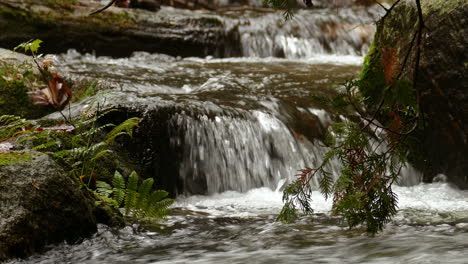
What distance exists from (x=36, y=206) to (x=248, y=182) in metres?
2.75

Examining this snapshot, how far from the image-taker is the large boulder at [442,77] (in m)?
5.26

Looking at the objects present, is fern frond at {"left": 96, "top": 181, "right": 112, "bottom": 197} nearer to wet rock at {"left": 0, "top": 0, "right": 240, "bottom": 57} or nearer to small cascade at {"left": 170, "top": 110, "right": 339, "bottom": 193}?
small cascade at {"left": 170, "top": 110, "right": 339, "bottom": 193}

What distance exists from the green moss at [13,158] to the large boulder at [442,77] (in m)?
3.10

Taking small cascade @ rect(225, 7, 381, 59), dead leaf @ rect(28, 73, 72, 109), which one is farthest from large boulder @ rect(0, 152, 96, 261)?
small cascade @ rect(225, 7, 381, 59)

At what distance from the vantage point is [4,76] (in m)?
6.38

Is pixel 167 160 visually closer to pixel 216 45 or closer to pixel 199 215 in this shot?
pixel 199 215

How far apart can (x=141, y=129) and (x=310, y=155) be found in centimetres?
181

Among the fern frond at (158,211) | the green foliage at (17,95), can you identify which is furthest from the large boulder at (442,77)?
the green foliage at (17,95)

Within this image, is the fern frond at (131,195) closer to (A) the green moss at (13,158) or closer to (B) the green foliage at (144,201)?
(B) the green foliage at (144,201)

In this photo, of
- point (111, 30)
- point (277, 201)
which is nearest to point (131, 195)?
point (277, 201)

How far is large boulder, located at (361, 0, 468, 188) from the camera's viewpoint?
5.26m

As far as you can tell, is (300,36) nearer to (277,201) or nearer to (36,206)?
(277,201)

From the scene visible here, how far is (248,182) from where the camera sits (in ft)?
18.1

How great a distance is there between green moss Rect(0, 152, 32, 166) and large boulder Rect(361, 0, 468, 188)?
3100 mm
